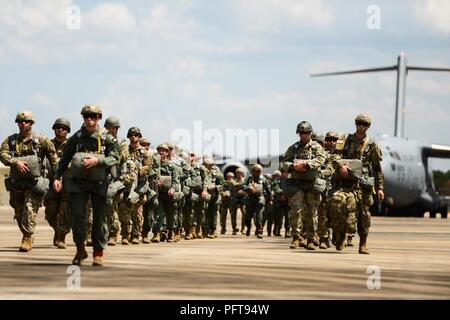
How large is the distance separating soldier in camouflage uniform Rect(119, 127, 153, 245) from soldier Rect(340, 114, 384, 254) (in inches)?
167

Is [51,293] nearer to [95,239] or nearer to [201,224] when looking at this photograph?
[95,239]

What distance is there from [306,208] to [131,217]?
373 cm

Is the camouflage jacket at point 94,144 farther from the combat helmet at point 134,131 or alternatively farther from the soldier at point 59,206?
the combat helmet at point 134,131

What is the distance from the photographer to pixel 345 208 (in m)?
17.6

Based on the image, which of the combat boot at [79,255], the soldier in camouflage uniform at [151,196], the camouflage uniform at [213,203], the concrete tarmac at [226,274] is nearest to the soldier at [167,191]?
the soldier in camouflage uniform at [151,196]

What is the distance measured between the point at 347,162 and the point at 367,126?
692 mm

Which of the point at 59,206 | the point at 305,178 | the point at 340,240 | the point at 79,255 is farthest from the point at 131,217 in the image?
the point at 79,255

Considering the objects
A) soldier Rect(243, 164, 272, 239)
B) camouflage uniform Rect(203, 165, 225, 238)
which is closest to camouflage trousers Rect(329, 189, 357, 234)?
camouflage uniform Rect(203, 165, 225, 238)

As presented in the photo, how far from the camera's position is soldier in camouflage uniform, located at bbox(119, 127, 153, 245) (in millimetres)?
20266

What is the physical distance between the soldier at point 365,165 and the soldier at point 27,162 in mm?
4853

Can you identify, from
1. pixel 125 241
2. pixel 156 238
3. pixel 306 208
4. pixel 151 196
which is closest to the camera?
pixel 306 208

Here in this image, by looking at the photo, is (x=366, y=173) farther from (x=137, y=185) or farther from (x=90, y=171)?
(x=90, y=171)

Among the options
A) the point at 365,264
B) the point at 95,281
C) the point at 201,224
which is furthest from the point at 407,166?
the point at 95,281

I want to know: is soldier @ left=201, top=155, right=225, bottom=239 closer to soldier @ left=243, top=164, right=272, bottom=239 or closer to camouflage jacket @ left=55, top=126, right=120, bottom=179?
soldier @ left=243, top=164, right=272, bottom=239
